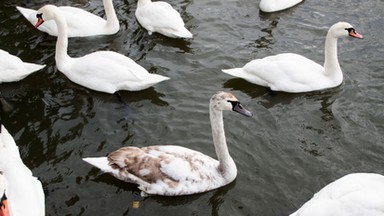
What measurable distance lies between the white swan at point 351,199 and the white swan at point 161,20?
4990 mm

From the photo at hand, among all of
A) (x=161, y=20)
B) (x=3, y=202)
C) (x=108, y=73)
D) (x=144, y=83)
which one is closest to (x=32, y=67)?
(x=108, y=73)

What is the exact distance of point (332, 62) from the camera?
8.40 m

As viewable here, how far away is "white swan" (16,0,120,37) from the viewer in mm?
9727

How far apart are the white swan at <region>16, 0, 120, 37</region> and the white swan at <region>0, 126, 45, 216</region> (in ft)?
13.9

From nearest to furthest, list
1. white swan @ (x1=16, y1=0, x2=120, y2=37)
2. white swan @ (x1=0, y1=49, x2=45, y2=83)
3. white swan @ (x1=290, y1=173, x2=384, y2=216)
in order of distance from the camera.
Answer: white swan @ (x1=290, y1=173, x2=384, y2=216) → white swan @ (x1=0, y1=49, x2=45, y2=83) → white swan @ (x1=16, y1=0, x2=120, y2=37)

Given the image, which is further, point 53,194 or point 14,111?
point 14,111

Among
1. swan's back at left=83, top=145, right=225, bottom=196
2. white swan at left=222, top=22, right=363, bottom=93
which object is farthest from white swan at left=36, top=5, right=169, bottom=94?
swan's back at left=83, top=145, right=225, bottom=196

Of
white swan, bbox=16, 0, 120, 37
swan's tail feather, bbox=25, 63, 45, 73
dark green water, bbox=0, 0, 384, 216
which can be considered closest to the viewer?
dark green water, bbox=0, 0, 384, 216

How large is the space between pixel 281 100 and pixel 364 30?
3.24m

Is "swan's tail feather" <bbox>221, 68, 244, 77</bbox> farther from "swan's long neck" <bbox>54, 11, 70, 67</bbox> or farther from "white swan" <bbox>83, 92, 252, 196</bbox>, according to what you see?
"swan's long neck" <bbox>54, 11, 70, 67</bbox>

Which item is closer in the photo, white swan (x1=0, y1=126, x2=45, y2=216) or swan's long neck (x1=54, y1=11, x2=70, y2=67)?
white swan (x1=0, y1=126, x2=45, y2=216)

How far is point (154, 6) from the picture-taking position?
10.1m

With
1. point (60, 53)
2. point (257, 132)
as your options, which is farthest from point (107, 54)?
point (257, 132)

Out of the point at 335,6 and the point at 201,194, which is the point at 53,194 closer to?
the point at 201,194
